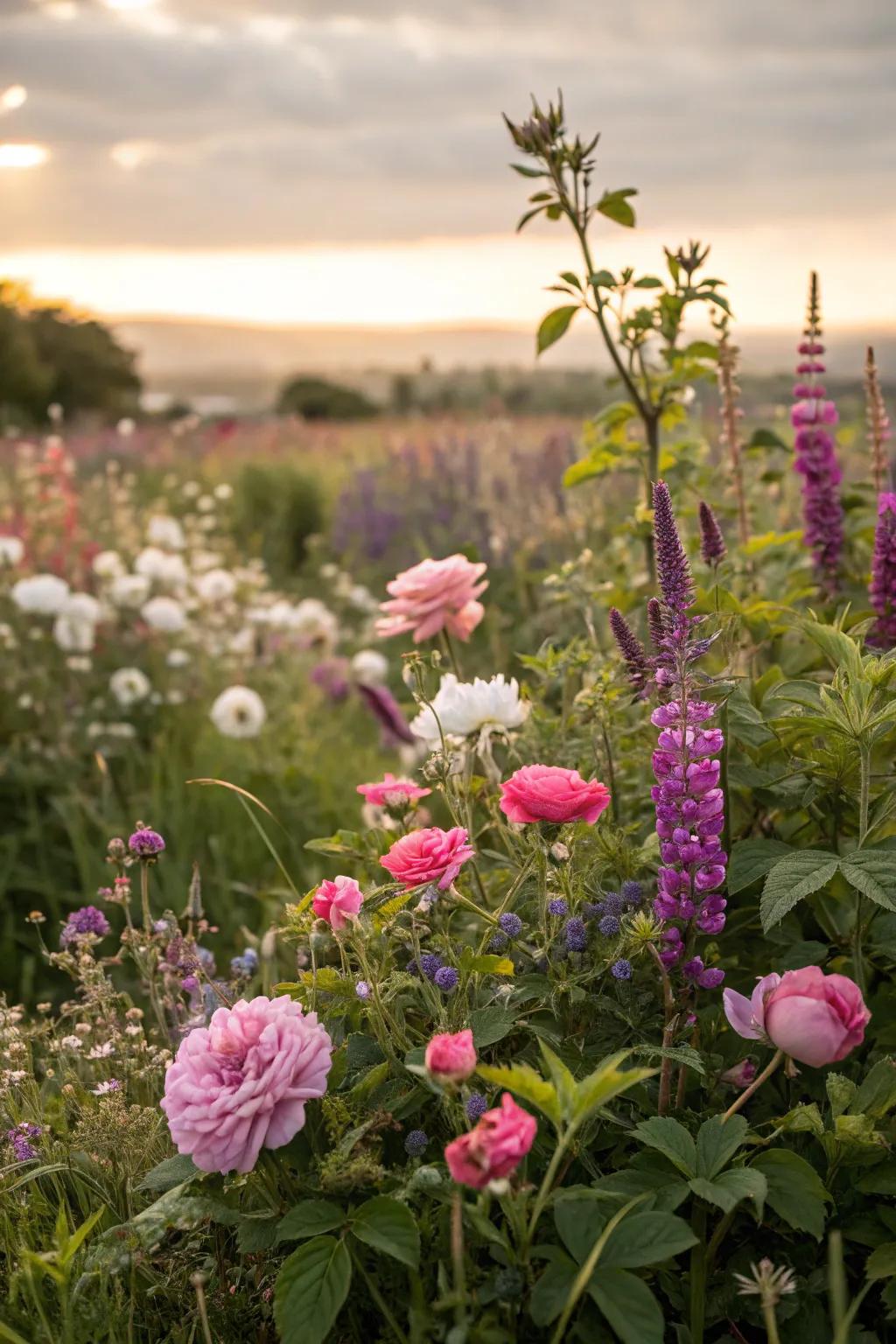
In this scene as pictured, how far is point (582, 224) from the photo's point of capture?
91.0 inches

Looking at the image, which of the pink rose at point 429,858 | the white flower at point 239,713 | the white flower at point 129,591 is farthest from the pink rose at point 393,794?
the white flower at point 129,591

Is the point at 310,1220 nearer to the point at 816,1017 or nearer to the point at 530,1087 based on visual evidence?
the point at 530,1087

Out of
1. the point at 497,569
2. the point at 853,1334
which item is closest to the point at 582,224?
the point at 853,1334

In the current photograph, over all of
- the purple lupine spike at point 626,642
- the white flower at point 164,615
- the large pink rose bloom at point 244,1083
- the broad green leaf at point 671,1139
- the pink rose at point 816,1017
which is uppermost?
the purple lupine spike at point 626,642

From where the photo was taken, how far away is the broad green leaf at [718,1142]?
1.36 metres

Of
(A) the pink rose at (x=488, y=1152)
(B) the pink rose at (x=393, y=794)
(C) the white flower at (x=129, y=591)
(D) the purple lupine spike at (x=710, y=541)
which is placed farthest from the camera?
(C) the white flower at (x=129, y=591)

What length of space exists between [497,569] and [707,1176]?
183 inches

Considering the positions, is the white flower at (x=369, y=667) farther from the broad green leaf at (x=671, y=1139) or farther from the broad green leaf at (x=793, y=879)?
the broad green leaf at (x=671, y=1139)

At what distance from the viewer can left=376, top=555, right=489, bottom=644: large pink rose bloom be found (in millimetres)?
2113

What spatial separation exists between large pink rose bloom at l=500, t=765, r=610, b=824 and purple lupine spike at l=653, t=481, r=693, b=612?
0.26 meters

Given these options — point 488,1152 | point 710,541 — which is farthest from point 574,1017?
point 710,541

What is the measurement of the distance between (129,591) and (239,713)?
874mm

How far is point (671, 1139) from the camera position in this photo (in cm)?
139

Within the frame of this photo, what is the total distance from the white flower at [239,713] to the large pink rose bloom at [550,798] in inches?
93.1
